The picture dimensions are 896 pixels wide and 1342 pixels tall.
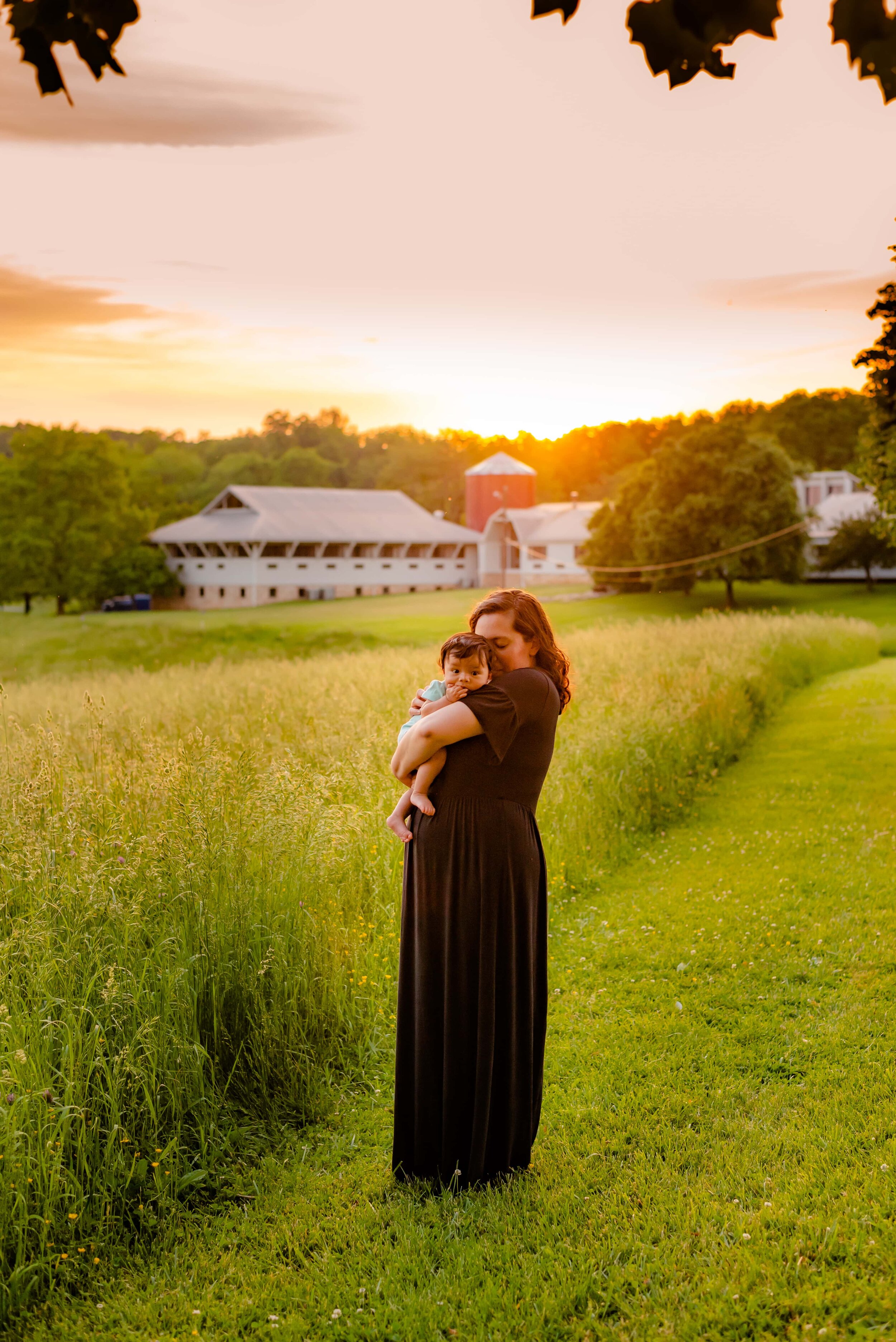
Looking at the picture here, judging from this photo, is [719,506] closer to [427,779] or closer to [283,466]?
[283,466]

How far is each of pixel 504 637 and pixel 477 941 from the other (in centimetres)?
106

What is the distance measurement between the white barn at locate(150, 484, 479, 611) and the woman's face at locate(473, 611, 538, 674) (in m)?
55.5

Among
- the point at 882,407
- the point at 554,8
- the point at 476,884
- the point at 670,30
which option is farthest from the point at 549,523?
the point at 554,8

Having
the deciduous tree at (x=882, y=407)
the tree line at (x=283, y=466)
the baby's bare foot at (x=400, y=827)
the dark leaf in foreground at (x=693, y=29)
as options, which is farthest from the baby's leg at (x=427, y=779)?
the tree line at (x=283, y=466)

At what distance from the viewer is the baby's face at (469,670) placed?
3.66 meters

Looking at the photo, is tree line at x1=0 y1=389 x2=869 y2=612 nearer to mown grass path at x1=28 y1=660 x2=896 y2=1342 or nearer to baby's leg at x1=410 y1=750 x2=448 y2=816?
mown grass path at x1=28 y1=660 x2=896 y2=1342

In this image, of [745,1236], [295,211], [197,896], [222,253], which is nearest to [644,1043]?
[745,1236]

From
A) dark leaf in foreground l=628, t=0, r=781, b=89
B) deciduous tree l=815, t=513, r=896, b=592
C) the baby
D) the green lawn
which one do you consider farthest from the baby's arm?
deciduous tree l=815, t=513, r=896, b=592

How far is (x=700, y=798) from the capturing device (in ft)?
37.6

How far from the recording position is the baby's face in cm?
366

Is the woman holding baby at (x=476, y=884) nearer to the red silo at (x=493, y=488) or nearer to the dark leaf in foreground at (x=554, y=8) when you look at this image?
the dark leaf in foreground at (x=554, y=8)

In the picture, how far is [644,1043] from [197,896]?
2.40 metres

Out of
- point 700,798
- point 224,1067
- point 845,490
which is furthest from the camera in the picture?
point 845,490

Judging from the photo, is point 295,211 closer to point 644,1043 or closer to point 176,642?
point 644,1043
